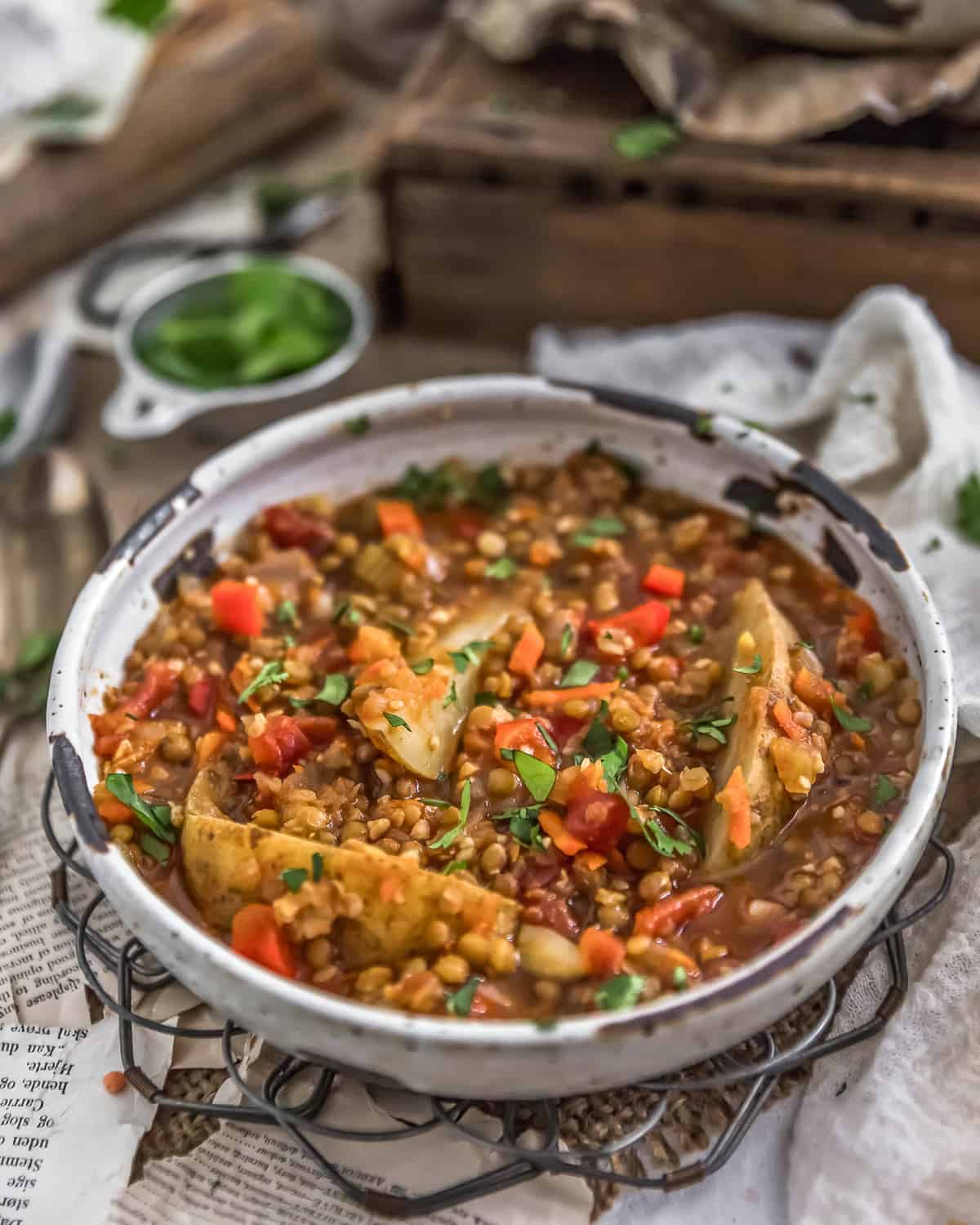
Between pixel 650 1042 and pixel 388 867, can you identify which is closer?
pixel 650 1042

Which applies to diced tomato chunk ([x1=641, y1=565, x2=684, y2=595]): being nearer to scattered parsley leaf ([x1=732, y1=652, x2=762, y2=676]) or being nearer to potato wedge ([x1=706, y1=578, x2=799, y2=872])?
potato wedge ([x1=706, y1=578, x2=799, y2=872])

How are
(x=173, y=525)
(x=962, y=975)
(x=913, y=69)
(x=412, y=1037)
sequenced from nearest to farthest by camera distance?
1. (x=412, y=1037)
2. (x=962, y=975)
3. (x=173, y=525)
4. (x=913, y=69)

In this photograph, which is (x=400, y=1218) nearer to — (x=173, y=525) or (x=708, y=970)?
(x=708, y=970)

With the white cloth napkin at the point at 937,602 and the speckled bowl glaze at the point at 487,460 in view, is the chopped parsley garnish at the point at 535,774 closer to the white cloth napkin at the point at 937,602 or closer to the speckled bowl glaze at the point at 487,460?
the speckled bowl glaze at the point at 487,460

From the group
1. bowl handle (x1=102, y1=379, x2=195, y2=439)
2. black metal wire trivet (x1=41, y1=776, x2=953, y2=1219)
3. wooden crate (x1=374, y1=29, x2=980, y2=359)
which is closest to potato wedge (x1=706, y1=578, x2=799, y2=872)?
black metal wire trivet (x1=41, y1=776, x2=953, y2=1219)

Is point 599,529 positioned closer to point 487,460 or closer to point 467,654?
point 487,460

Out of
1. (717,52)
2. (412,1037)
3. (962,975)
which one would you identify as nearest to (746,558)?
(962,975)

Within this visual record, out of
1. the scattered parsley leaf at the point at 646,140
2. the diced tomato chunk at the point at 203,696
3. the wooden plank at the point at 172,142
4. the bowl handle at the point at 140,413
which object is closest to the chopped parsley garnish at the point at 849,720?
the diced tomato chunk at the point at 203,696

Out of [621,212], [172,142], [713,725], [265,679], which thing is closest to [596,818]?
[713,725]
